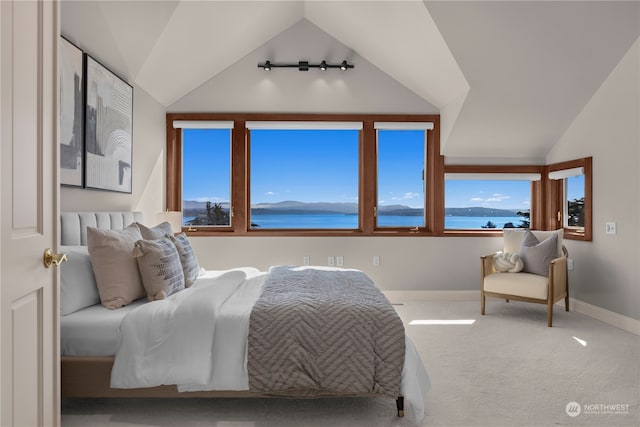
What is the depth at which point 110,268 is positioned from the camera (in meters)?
2.57

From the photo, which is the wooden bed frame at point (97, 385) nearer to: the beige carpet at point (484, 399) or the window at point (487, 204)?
the beige carpet at point (484, 399)

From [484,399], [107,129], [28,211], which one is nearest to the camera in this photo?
[28,211]

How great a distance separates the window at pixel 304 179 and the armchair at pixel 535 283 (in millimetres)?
1758

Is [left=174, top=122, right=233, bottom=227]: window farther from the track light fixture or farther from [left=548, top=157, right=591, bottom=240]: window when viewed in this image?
[left=548, top=157, right=591, bottom=240]: window

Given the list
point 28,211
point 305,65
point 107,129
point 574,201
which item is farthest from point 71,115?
point 574,201

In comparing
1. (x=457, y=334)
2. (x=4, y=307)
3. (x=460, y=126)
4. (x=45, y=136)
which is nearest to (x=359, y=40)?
(x=460, y=126)

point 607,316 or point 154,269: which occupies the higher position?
point 154,269

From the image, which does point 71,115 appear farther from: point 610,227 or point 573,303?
point 573,303

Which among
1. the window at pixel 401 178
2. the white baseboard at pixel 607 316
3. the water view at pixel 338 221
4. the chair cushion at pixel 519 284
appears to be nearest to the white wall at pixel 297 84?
the window at pixel 401 178

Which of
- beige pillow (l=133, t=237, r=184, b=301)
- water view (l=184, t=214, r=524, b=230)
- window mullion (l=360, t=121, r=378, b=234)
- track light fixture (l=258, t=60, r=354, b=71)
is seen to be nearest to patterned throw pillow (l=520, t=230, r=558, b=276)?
water view (l=184, t=214, r=524, b=230)

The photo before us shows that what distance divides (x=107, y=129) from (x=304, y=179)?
8.86 feet

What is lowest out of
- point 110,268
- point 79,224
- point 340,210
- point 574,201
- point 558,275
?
point 558,275

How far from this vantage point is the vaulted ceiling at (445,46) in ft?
11.9

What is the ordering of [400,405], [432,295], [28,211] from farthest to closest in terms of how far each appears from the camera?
1. [432,295]
2. [400,405]
3. [28,211]
